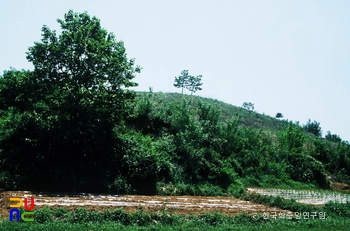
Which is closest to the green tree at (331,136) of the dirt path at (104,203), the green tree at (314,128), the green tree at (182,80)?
the green tree at (314,128)

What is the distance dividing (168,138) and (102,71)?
7.30m

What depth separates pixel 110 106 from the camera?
19734 mm

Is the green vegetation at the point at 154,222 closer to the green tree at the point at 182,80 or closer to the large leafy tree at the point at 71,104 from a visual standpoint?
the large leafy tree at the point at 71,104

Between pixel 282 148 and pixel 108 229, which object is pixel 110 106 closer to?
pixel 108 229

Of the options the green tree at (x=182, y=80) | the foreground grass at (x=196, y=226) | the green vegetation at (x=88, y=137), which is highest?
the green tree at (x=182, y=80)

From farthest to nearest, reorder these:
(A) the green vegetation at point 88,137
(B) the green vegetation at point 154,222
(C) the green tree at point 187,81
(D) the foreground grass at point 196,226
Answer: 1. (C) the green tree at point 187,81
2. (A) the green vegetation at point 88,137
3. (B) the green vegetation at point 154,222
4. (D) the foreground grass at point 196,226

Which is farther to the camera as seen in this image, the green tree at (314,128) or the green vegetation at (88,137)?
the green tree at (314,128)

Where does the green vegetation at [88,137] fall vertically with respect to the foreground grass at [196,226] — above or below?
above

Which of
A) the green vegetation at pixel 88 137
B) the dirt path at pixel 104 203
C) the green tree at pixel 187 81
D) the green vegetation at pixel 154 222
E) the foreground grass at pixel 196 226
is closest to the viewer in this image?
the foreground grass at pixel 196 226

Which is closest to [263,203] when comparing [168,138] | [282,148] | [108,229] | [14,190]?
[168,138]

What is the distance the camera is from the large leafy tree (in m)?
17.7

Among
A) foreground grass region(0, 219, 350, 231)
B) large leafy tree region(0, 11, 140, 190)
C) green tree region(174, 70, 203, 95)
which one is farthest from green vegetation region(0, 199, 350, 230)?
green tree region(174, 70, 203, 95)

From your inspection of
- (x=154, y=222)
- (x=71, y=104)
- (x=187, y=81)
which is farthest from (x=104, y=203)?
(x=187, y=81)

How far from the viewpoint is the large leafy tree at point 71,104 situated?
1773cm
